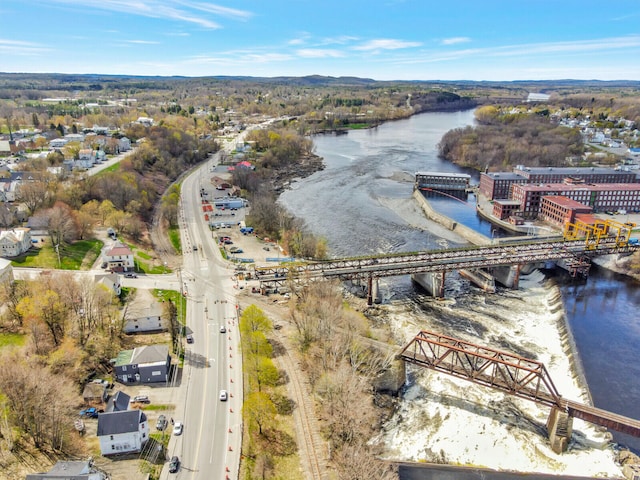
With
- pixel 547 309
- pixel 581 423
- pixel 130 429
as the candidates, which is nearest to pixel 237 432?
pixel 130 429

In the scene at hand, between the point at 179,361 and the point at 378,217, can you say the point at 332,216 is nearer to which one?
the point at 378,217

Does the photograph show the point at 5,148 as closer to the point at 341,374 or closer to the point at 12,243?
the point at 12,243

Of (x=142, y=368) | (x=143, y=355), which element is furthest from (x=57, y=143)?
(x=142, y=368)

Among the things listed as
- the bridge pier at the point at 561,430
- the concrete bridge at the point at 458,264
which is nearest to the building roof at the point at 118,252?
the concrete bridge at the point at 458,264

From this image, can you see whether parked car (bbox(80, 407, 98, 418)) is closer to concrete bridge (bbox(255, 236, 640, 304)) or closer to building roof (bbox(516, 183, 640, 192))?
concrete bridge (bbox(255, 236, 640, 304))

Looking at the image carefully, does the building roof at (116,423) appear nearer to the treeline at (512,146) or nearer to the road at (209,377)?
the road at (209,377)

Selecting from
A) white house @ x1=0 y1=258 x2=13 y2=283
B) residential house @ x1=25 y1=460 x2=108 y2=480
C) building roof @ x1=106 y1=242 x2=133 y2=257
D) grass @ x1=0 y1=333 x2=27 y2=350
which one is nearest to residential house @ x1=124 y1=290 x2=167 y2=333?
grass @ x1=0 y1=333 x2=27 y2=350

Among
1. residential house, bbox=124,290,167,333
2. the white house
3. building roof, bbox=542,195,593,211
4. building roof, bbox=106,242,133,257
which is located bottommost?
residential house, bbox=124,290,167,333

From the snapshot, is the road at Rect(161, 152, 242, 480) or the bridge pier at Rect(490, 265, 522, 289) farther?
the bridge pier at Rect(490, 265, 522, 289)
